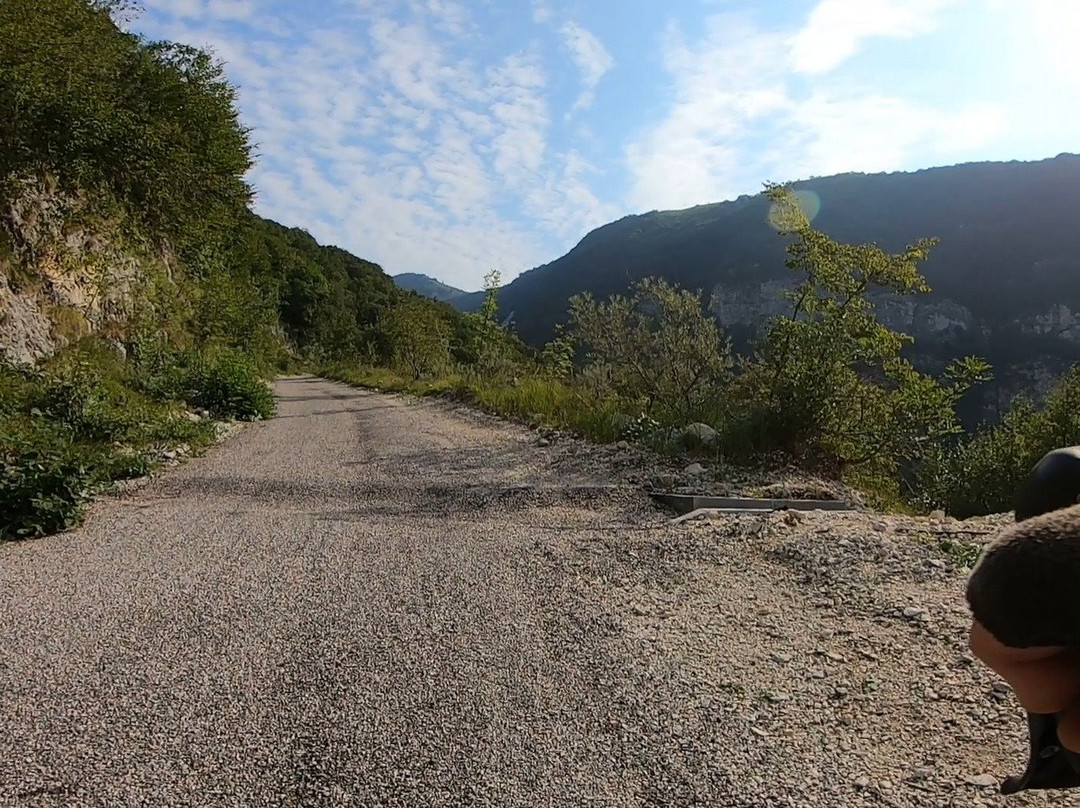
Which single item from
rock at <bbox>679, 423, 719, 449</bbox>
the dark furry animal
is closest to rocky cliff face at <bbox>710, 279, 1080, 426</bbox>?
rock at <bbox>679, 423, 719, 449</bbox>

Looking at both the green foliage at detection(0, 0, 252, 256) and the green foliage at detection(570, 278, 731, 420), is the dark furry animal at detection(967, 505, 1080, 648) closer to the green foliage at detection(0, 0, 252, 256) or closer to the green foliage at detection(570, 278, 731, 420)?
the green foliage at detection(570, 278, 731, 420)

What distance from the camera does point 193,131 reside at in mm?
13961

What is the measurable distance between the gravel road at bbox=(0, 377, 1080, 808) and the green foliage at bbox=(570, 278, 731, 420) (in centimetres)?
378

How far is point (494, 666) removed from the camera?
2.68 meters

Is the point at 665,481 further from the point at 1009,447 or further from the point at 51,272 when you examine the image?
the point at 1009,447

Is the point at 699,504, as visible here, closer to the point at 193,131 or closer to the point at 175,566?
the point at 175,566

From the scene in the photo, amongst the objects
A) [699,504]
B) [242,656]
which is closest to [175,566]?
[242,656]

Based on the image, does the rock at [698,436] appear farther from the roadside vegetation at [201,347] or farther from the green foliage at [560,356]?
the green foliage at [560,356]

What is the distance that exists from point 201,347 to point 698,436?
1208cm

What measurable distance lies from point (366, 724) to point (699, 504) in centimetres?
340

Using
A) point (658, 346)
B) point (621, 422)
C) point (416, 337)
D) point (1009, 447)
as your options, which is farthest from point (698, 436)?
point (416, 337)

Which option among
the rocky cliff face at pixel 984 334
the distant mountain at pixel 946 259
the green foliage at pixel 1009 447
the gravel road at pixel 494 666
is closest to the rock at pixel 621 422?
the gravel road at pixel 494 666

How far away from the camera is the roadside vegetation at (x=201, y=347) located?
6.88 metres

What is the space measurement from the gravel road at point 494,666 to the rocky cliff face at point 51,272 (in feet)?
17.6
